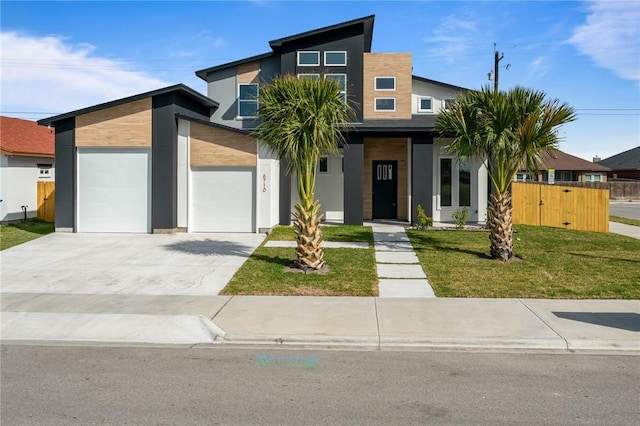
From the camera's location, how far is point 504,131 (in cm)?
1266

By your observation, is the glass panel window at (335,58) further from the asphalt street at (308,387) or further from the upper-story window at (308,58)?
the asphalt street at (308,387)

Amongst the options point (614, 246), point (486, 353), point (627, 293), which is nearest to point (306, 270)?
point (486, 353)

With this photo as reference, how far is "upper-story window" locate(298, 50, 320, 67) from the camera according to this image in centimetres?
2092

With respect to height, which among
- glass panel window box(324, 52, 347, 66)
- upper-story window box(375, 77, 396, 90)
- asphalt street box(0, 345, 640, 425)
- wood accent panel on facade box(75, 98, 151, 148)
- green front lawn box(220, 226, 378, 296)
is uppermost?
glass panel window box(324, 52, 347, 66)

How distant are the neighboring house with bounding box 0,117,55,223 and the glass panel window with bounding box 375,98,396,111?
14407 millimetres

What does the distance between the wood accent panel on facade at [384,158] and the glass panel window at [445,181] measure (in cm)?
159

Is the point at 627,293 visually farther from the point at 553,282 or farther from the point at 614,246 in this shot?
the point at 614,246

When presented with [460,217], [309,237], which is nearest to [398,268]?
[309,237]

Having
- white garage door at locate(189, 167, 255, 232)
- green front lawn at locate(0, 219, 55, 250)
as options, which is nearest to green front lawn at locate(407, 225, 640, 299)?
white garage door at locate(189, 167, 255, 232)

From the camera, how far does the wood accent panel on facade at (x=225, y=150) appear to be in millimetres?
18094

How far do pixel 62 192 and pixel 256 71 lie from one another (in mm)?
8594

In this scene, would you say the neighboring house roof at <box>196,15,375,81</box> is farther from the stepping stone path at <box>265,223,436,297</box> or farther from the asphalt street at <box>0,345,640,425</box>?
the asphalt street at <box>0,345,640,425</box>

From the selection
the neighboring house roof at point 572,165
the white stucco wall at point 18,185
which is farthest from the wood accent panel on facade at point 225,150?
the neighboring house roof at point 572,165

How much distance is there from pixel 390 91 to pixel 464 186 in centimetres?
475
